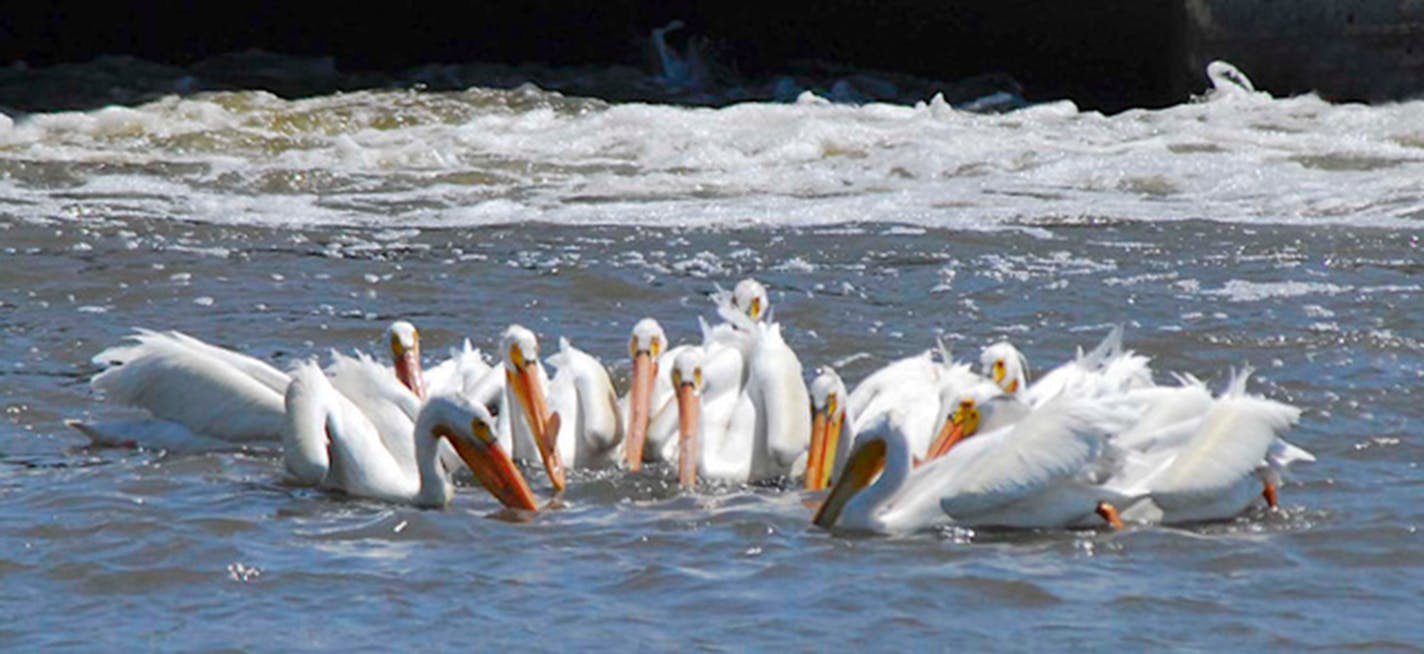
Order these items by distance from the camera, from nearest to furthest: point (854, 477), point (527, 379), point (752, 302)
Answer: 1. point (854, 477)
2. point (527, 379)
3. point (752, 302)

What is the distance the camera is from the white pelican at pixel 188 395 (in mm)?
5867

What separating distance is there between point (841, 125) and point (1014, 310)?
19.9 feet

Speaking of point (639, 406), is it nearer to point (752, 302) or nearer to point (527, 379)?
point (527, 379)

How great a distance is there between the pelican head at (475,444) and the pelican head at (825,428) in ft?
2.32

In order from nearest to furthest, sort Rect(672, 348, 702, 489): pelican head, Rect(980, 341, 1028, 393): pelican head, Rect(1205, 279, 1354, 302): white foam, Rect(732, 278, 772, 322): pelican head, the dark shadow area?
1. Rect(672, 348, 702, 489): pelican head
2. Rect(980, 341, 1028, 393): pelican head
3. Rect(732, 278, 772, 322): pelican head
4. Rect(1205, 279, 1354, 302): white foam
5. the dark shadow area

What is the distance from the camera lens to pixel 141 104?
1495 cm

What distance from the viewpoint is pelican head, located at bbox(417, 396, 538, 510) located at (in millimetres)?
5160

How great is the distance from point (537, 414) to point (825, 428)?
28.2 inches

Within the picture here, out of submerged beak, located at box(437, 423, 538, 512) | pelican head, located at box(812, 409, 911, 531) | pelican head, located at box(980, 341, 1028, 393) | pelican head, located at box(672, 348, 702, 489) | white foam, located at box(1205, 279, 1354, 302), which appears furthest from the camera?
white foam, located at box(1205, 279, 1354, 302)

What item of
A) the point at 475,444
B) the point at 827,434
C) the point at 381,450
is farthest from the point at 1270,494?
the point at 381,450

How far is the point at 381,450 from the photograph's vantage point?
5.38 m

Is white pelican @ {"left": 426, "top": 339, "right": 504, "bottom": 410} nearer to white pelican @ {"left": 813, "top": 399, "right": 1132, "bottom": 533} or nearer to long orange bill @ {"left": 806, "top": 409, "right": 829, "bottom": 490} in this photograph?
long orange bill @ {"left": 806, "top": 409, "right": 829, "bottom": 490}

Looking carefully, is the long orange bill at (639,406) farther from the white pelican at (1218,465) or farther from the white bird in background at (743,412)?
the white pelican at (1218,465)

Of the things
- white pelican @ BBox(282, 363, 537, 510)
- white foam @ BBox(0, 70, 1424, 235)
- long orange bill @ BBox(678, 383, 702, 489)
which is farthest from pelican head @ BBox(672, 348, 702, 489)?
white foam @ BBox(0, 70, 1424, 235)
